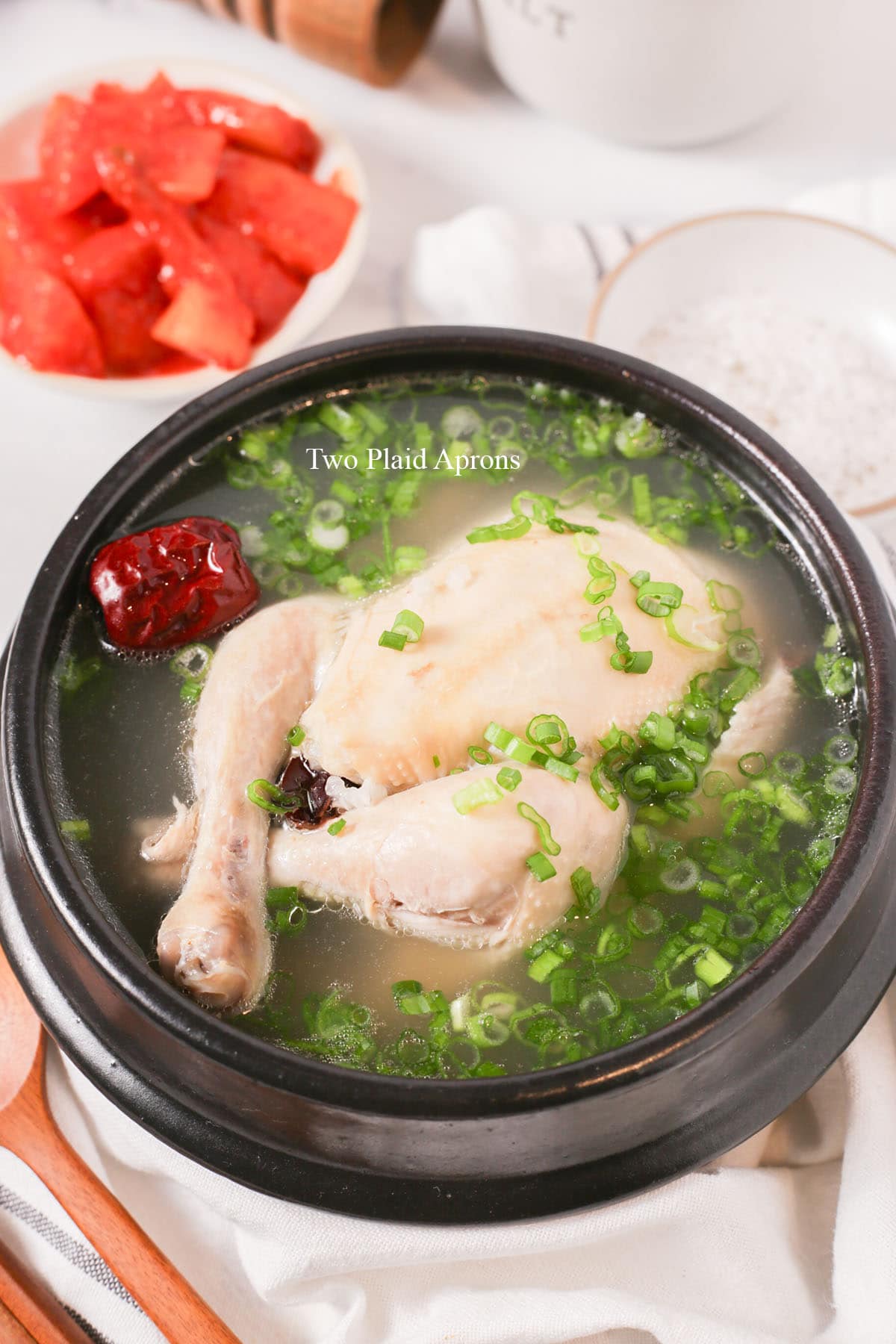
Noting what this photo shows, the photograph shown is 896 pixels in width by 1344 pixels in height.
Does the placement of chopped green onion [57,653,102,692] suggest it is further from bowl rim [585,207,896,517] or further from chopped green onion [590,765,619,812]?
bowl rim [585,207,896,517]

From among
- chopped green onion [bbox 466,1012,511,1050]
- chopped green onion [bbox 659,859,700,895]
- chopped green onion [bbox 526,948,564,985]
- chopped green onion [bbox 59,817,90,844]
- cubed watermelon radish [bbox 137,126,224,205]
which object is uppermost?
cubed watermelon radish [bbox 137,126,224,205]

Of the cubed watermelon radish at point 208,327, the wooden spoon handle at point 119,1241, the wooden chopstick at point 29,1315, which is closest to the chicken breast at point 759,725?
the wooden spoon handle at point 119,1241

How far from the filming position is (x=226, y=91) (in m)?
2.28

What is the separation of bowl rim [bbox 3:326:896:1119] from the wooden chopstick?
51cm

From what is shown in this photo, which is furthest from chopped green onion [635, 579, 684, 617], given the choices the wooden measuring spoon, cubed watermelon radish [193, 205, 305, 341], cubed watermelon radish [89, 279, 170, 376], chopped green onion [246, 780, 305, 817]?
cubed watermelon radish [89, 279, 170, 376]

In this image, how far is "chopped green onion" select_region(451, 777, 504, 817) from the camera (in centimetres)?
121

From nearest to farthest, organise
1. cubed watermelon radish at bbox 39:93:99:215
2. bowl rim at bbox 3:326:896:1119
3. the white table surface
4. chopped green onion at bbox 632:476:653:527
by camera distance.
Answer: bowl rim at bbox 3:326:896:1119 → chopped green onion at bbox 632:476:653:527 → cubed watermelon radish at bbox 39:93:99:215 → the white table surface

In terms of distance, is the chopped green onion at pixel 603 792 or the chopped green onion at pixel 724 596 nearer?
the chopped green onion at pixel 603 792

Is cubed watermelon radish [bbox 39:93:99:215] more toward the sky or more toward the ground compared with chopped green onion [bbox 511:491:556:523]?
more toward the sky

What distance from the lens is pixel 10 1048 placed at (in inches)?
56.8

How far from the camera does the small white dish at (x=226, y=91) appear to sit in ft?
6.43

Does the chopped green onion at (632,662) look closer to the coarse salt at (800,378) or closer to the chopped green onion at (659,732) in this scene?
the chopped green onion at (659,732)

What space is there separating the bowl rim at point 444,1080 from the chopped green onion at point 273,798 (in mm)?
205

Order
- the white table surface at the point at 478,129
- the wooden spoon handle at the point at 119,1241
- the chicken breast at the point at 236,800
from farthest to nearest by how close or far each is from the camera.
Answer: the white table surface at the point at 478,129, the wooden spoon handle at the point at 119,1241, the chicken breast at the point at 236,800
